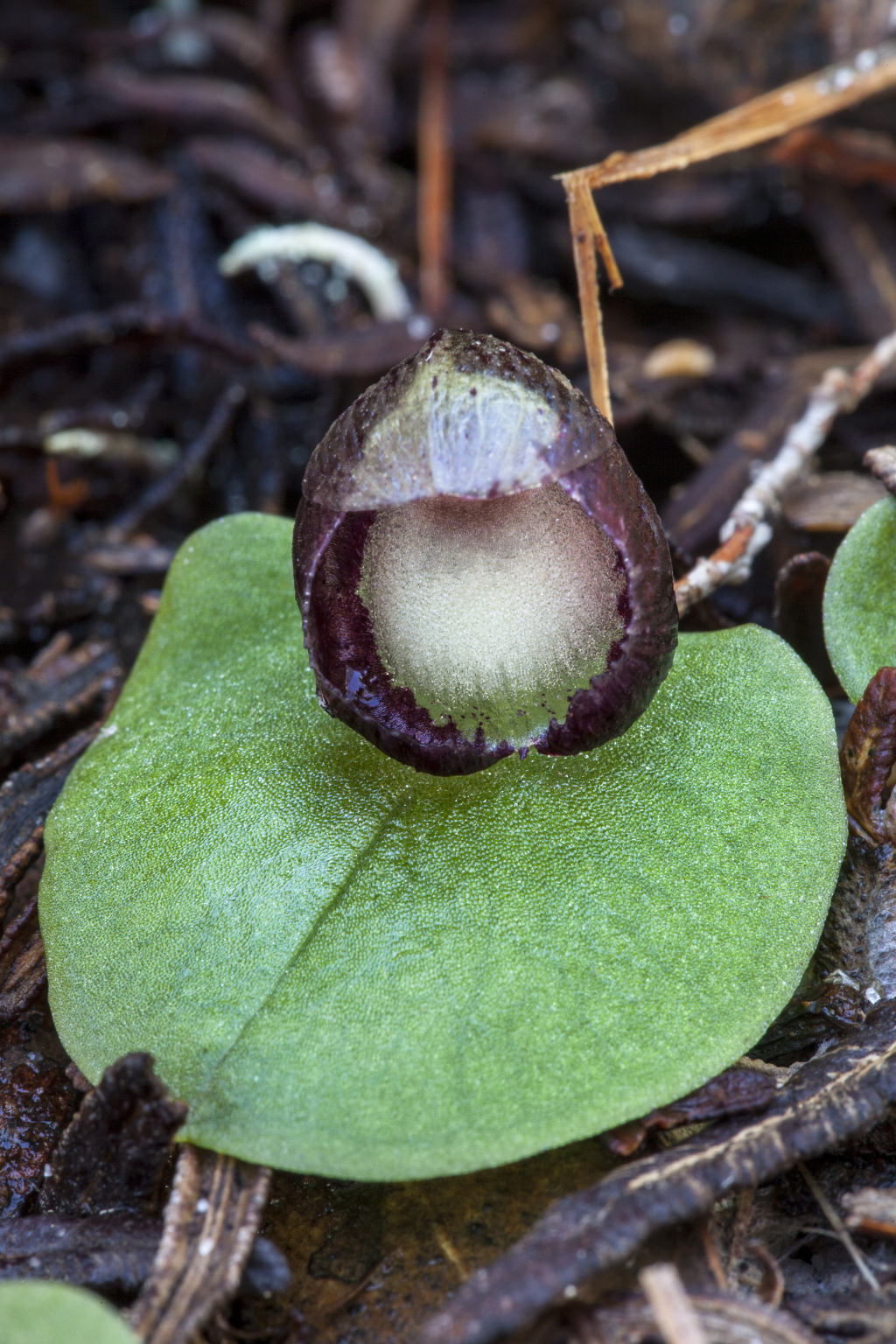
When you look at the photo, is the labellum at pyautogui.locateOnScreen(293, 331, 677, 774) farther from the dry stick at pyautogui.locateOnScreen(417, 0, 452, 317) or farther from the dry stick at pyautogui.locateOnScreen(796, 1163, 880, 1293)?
the dry stick at pyautogui.locateOnScreen(417, 0, 452, 317)

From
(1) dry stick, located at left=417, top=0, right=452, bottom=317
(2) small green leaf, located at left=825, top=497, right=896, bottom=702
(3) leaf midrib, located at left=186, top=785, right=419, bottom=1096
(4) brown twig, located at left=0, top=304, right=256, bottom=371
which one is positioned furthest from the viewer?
(1) dry stick, located at left=417, top=0, right=452, bottom=317

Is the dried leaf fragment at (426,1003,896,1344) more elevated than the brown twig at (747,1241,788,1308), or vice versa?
the dried leaf fragment at (426,1003,896,1344)

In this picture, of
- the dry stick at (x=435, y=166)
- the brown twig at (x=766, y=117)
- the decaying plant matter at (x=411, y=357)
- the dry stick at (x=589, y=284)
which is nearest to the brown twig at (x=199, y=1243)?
the decaying plant matter at (x=411, y=357)

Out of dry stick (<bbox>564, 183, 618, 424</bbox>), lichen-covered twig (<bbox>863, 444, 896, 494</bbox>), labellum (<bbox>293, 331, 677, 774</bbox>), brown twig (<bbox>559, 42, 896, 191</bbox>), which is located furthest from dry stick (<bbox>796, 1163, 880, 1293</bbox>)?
brown twig (<bbox>559, 42, 896, 191</bbox>)

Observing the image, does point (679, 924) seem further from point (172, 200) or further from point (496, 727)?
point (172, 200)

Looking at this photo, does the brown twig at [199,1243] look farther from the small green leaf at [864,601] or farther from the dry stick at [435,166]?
the dry stick at [435,166]
